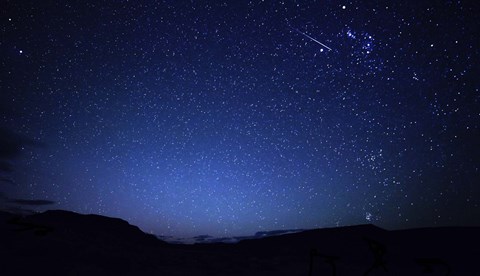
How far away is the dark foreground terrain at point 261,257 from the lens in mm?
19422

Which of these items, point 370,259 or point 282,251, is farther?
point 282,251

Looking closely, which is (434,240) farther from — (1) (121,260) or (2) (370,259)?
(1) (121,260)

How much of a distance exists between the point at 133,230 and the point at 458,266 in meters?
59.6

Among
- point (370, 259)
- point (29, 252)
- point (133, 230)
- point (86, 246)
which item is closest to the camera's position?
point (29, 252)

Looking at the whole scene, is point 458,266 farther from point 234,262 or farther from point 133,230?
point 133,230

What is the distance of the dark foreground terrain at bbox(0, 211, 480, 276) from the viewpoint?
1942 centimetres

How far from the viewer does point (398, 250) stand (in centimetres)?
3525

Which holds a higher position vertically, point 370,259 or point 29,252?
point 29,252

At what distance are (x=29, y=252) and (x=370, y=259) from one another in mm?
29967

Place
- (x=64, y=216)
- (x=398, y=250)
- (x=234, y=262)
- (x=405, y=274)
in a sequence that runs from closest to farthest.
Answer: (x=405, y=274) → (x=234, y=262) → (x=398, y=250) → (x=64, y=216)

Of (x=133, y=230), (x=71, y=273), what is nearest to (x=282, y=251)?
(x=71, y=273)

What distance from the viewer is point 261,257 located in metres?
33.1

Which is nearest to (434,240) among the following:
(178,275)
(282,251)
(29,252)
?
(282,251)

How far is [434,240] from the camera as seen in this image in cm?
3684
